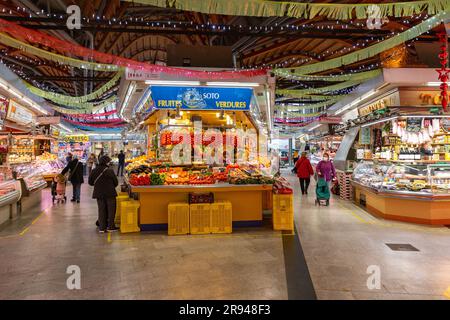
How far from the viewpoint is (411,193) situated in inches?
273

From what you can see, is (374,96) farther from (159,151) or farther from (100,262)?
(100,262)

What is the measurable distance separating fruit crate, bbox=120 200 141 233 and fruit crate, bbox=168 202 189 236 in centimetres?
73

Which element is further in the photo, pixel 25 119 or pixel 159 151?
pixel 25 119

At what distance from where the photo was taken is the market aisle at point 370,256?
3.58 m

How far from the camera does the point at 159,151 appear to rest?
9570 millimetres

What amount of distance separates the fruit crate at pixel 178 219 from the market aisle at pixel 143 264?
0.66 feet

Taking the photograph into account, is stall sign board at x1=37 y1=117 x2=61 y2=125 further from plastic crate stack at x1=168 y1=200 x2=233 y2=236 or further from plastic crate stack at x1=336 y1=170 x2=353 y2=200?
plastic crate stack at x1=336 y1=170 x2=353 y2=200

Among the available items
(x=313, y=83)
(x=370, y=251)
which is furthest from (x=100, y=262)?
(x=313, y=83)

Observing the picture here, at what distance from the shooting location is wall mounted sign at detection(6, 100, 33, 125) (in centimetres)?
967

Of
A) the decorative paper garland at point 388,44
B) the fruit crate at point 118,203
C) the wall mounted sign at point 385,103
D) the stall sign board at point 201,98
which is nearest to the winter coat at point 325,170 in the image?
the wall mounted sign at point 385,103

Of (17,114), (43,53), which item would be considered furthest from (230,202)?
(17,114)

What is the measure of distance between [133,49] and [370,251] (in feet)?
52.7

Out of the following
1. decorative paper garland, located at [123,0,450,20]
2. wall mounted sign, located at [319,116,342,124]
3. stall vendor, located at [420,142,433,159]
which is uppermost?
decorative paper garland, located at [123,0,450,20]

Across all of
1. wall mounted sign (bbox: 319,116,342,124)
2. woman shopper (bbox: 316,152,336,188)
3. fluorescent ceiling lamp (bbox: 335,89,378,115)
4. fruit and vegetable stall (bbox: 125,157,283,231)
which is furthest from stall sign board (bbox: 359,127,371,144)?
fruit and vegetable stall (bbox: 125,157,283,231)
